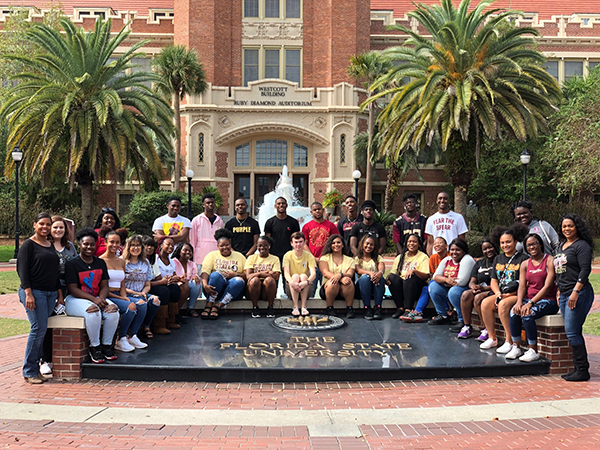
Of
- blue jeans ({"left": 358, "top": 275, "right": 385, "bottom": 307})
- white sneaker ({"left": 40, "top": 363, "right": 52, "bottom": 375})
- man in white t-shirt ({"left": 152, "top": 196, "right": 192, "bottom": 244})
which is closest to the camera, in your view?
white sneaker ({"left": 40, "top": 363, "right": 52, "bottom": 375})

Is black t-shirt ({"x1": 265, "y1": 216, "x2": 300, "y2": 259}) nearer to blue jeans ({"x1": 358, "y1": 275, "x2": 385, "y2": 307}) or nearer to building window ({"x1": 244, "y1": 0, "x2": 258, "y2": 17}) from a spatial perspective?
blue jeans ({"x1": 358, "y1": 275, "x2": 385, "y2": 307})

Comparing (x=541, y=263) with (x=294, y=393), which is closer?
(x=294, y=393)

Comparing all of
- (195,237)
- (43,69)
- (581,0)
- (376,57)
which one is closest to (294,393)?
(195,237)

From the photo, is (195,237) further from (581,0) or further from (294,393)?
(581,0)

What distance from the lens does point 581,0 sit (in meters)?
41.1

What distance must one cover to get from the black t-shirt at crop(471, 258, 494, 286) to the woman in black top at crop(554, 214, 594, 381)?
1.14m

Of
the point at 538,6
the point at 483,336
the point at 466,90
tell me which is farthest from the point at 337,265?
the point at 538,6

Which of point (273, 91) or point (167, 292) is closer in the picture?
point (167, 292)

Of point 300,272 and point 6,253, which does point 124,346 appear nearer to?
point 300,272

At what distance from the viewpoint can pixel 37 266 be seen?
241 inches

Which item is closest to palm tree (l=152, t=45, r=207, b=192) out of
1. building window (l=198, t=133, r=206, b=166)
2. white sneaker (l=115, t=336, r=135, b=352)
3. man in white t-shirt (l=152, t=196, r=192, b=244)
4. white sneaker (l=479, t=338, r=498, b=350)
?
building window (l=198, t=133, r=206, b=166)

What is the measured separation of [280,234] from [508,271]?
381 cm

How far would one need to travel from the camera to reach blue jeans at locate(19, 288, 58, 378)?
6211 millimetres

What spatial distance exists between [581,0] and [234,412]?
151 ft
